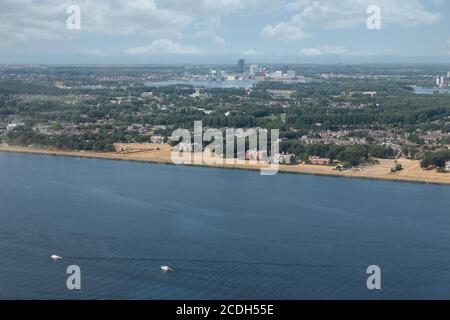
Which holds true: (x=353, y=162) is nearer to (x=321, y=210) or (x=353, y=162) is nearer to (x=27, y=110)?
(x=321, y=210)

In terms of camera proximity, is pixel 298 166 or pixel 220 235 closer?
pixel 220 235

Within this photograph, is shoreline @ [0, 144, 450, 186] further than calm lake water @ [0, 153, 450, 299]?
Yes

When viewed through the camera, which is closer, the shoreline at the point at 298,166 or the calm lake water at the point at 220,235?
the calm lake water at the point at 220,235
